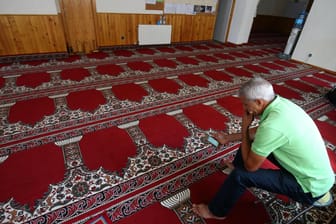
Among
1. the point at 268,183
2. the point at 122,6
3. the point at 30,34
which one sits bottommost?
the point at 268,183

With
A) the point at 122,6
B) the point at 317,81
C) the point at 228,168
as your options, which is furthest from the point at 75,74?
the point at 317,81

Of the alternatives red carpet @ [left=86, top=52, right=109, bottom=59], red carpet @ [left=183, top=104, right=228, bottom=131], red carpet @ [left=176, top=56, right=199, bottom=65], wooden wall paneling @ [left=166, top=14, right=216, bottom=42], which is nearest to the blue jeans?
red carpet @ [left=183, top=104, right=228, bottom=131]

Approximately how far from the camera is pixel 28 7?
12.0 feet

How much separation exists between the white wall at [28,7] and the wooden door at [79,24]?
214 millimetres

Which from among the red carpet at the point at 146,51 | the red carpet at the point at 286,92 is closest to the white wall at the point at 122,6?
the red carpet at the point at 146,51

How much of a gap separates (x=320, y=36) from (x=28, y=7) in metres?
6.46

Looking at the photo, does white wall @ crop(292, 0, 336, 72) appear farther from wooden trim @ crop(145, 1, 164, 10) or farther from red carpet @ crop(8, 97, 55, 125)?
red carpet @ crop(8, 97, 55, 125)

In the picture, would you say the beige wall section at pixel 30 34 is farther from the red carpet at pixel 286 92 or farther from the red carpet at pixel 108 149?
the red carpet at pixel 286 92

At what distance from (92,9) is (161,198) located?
4.40 meters

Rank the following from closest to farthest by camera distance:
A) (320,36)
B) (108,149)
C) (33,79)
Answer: (108,149) → (33,79) → (320,36)

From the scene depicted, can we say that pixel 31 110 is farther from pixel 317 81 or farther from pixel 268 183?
pixel 317 81

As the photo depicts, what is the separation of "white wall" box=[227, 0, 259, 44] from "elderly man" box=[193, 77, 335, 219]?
19.3 ft

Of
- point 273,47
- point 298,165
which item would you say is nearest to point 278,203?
point 298,165

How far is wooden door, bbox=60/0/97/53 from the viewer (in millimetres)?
4008
